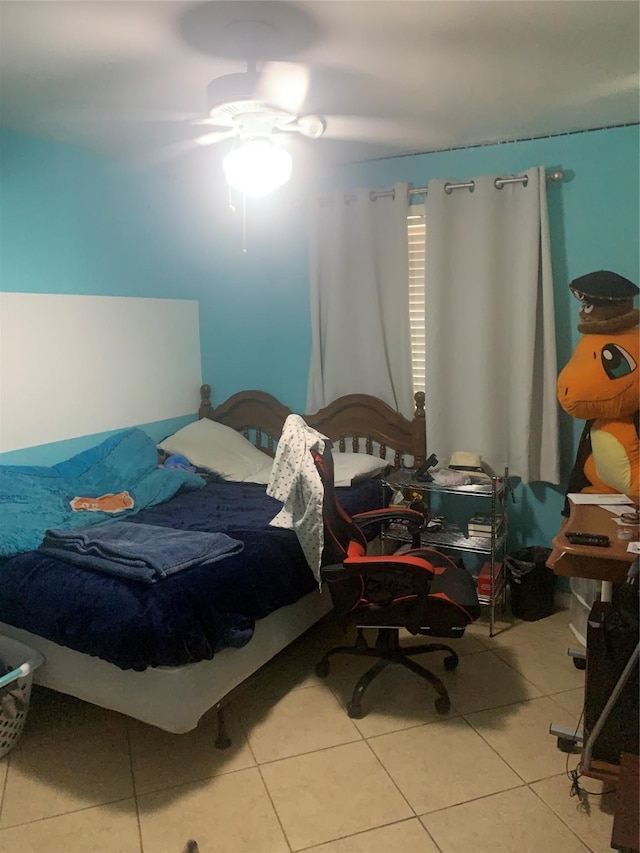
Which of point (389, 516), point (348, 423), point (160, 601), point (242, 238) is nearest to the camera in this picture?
point (160, 601)

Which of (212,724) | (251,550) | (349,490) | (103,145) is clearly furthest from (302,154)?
(212,724)

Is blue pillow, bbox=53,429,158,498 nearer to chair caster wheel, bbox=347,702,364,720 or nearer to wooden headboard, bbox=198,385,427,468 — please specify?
wooden headboard, bbox=198,385,427,468

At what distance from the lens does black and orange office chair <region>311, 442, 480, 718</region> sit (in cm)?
244

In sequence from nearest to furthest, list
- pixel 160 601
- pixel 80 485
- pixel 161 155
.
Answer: pixel 160 601 < pixel 80 485 < pixel 161 155

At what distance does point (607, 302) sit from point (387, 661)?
1868 mm

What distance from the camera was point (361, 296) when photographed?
149 inches

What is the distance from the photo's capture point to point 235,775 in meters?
2.23

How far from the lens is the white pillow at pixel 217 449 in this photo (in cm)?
380

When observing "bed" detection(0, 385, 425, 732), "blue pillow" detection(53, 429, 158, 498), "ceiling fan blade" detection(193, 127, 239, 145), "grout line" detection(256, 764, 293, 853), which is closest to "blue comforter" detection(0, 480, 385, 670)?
"bed" detection(0, 385, 425, 732)

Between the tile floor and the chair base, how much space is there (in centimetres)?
5

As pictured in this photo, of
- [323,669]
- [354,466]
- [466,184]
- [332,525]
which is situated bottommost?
[323,669]

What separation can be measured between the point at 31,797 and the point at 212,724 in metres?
0.68

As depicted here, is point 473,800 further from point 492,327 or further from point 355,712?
point 492,327

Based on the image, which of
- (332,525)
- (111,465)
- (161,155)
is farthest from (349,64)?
(111,465)
